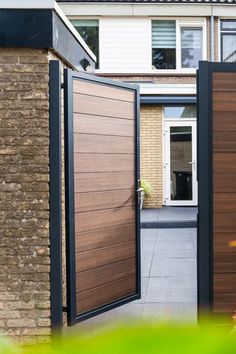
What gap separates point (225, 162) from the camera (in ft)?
14.3

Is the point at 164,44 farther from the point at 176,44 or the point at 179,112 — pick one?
the point at 179,112

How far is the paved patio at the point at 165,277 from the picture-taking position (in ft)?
16.5

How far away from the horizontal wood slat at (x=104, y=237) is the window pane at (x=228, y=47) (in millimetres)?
10669

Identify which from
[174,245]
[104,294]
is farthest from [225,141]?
[174,245]

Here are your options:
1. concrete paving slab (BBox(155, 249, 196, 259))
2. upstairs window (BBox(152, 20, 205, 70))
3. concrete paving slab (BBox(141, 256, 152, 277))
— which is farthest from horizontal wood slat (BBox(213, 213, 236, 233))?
upstairs window (BBox(152, 20, 205, 70))

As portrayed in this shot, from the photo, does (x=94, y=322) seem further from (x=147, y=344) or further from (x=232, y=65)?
(x=147, y=344)

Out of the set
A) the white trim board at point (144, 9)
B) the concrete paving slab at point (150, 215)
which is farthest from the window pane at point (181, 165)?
the white trim board at point (144, 9)

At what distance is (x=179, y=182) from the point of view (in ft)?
47.1

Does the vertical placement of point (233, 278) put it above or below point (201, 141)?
below

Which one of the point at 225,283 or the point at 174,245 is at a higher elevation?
the point at 225,283

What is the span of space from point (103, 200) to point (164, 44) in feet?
35.0

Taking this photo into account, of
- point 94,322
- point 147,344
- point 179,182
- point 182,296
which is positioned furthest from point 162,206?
point 147,344

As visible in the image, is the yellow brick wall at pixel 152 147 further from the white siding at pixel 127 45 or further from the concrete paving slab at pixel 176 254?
the concrete paving slab at pixel 176 254

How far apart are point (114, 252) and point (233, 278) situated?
3.69 ft
